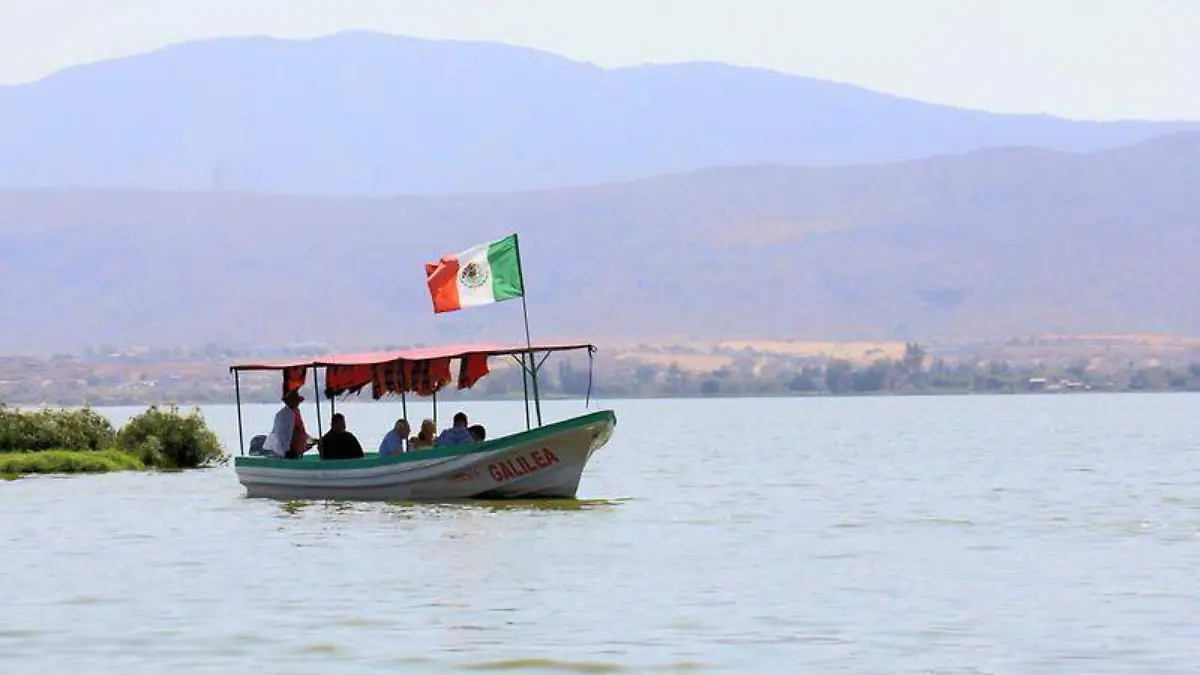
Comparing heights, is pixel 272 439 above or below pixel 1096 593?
above

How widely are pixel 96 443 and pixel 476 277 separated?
21.7 m

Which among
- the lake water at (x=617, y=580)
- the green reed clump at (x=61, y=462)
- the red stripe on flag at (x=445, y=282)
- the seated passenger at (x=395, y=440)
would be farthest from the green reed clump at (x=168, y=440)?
the red stripe on flag at (x=445, y=282)

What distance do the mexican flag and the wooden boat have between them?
98 centimetres

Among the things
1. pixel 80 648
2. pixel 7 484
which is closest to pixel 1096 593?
pixel 80 648

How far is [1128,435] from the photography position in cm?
10425

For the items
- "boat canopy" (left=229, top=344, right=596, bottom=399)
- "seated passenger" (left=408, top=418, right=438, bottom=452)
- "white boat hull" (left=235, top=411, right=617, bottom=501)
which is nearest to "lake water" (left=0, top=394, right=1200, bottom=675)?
"white boat hull" (left=235, top=411, right=617, bottom=501)

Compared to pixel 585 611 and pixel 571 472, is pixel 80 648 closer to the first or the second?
pixel 585 611

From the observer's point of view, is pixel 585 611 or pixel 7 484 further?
pixel 7 484

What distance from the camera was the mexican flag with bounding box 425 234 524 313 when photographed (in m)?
44.3

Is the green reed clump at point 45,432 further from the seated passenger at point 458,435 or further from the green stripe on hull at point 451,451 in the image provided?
the seated passenger at point 458,435

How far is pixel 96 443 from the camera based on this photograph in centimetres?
6316

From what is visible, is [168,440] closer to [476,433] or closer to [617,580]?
[476,433]

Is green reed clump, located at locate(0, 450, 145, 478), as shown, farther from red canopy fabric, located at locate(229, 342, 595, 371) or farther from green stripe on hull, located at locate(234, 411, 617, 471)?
green stripe on hull, located at locate(234, 411, 617, 471)

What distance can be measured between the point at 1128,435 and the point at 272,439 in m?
64.5
